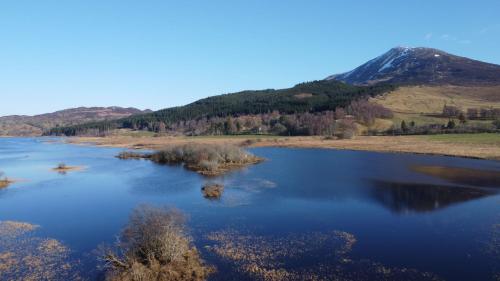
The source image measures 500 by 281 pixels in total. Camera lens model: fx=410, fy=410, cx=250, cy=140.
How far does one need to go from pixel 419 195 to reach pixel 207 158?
129 feet

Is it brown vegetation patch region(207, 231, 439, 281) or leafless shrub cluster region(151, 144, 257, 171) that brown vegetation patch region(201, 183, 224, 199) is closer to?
brown vegetation patch region(207, 231, 439, 281)

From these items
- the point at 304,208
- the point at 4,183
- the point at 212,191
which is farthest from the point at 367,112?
the point at 4,183

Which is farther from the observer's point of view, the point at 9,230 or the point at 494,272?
the point at 9,230

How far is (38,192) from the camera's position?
46.5 metres

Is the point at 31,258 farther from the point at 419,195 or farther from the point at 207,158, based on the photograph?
the point at 207,158

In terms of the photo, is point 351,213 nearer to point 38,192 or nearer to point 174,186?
point 174,186

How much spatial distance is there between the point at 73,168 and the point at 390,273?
201 feet

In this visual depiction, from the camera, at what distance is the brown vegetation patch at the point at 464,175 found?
165ft

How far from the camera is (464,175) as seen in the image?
56062 millimetres

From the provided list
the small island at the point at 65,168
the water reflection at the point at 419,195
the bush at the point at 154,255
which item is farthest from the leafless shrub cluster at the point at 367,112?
the bush at the point at 154,255

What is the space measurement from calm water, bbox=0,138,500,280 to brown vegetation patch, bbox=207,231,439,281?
0.93 metres

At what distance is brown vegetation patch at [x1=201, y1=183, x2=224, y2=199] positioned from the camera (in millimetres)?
42175

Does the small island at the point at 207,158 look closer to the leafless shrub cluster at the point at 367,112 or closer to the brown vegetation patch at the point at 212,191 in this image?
the brown vegetation patch at the point at 212,191

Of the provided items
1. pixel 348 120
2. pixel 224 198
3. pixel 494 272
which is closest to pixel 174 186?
pixel 224 198
